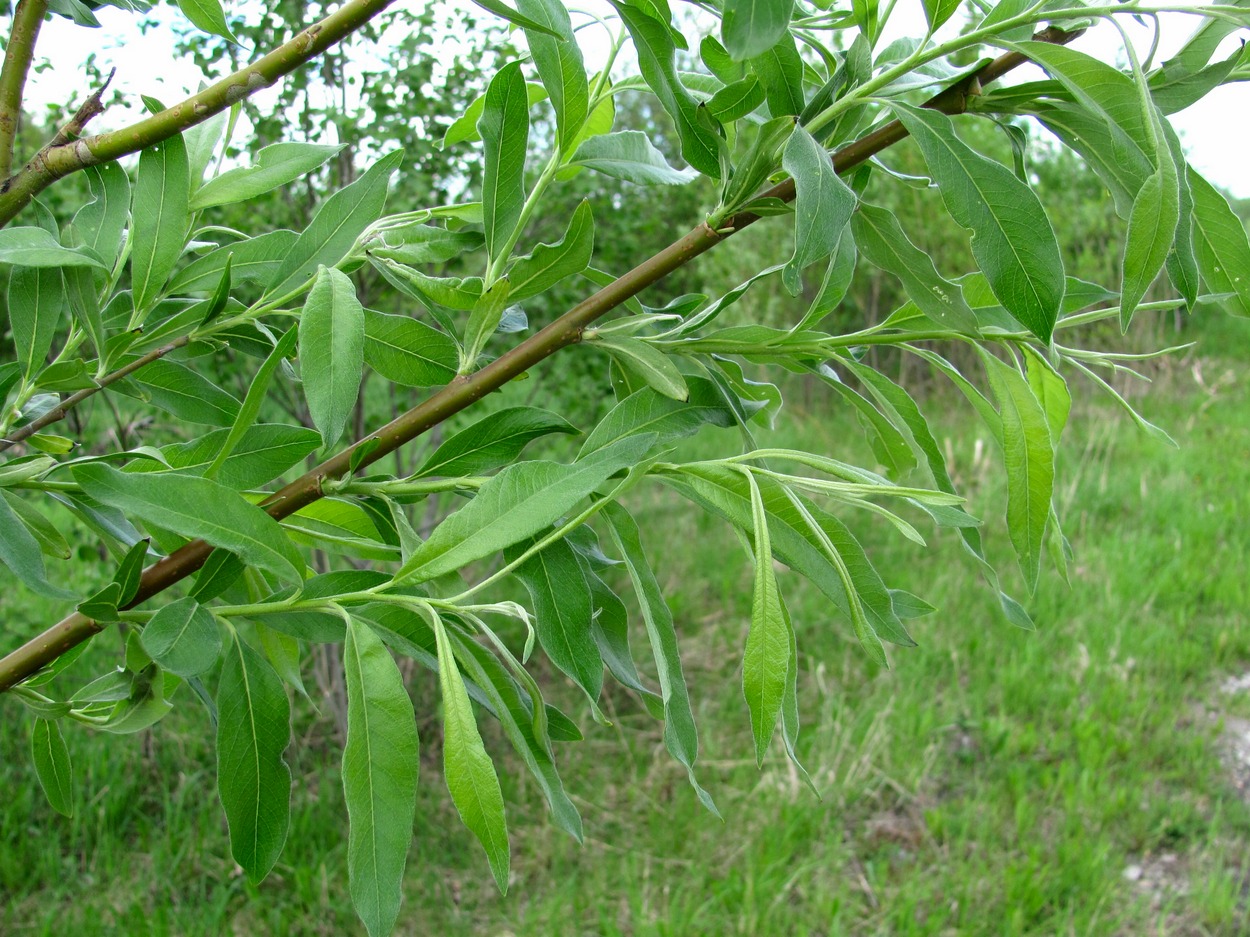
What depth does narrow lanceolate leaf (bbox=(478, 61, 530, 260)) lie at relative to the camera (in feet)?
2.06

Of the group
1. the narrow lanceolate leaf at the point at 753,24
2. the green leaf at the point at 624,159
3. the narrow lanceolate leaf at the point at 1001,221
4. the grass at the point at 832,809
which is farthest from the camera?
the grass at the point at 832,809

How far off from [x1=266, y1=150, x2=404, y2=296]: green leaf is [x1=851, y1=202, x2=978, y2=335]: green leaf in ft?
1.06

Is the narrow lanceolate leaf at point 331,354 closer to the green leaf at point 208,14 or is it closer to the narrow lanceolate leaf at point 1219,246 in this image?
the green leaf at point 208,14

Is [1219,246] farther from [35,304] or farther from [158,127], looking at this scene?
[35,304]

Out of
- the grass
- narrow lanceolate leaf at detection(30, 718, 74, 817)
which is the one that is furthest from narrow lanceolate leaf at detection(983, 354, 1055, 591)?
the grass

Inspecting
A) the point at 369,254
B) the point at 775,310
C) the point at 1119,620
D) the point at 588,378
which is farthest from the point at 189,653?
the point at 775,310

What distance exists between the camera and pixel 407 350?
0.71m

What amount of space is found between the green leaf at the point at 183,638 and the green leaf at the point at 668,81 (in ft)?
1.26

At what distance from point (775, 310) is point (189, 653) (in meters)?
5.62

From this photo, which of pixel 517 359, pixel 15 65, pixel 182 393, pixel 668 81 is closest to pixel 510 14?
pixel 668 81

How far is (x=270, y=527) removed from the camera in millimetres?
555

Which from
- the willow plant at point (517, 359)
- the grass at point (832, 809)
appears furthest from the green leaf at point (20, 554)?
the grass at point (832, 809)

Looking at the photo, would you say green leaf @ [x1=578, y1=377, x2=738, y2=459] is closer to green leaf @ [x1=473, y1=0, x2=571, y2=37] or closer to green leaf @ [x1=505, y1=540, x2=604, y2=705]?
green leaf @ [x1=505, y1=540, x2=604, y2=705]

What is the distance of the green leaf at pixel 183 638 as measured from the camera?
537 millimetres
